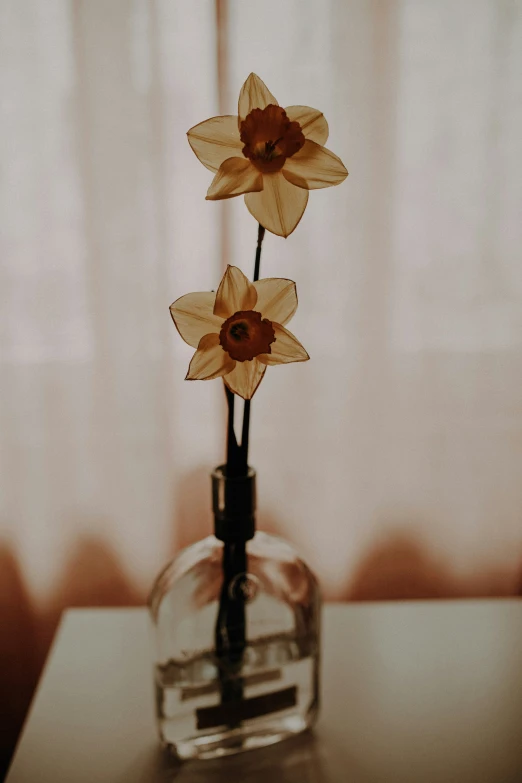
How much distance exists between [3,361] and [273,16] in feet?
2.34

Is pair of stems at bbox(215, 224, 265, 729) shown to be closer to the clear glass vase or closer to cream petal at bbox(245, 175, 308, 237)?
the clear glass vase

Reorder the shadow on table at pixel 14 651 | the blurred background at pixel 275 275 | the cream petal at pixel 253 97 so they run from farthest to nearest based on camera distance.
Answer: the shadow on table at pixel 14 651, the blurred background at pixel 275 275, the cream petal at pixel 253 97

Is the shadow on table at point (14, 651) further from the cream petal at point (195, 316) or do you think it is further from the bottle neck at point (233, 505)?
the cream petal at point (195, 316)

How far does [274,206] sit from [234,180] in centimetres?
3

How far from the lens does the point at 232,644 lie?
0.63 m

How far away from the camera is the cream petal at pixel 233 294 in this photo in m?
0.49

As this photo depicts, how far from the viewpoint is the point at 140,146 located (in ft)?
3.59

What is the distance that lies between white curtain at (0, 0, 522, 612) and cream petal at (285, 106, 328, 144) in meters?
0.62

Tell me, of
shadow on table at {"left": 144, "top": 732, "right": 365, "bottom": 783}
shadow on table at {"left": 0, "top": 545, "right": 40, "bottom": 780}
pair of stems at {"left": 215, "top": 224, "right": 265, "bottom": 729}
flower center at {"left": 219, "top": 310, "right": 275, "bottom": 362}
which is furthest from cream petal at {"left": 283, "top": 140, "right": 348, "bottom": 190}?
shadow on table at {"left": 0, "top": 545, "right": 40, "bottom": 780}

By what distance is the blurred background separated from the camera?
1082mm

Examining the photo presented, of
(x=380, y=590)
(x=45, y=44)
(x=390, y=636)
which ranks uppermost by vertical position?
(x=45, y=44)

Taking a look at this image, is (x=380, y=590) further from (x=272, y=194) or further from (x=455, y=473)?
(x=272, y=194)

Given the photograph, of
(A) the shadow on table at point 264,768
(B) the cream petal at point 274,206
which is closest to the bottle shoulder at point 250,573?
(A) the shadow on table at point 264,768

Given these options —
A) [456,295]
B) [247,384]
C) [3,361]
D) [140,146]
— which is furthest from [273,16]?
[247,384]
